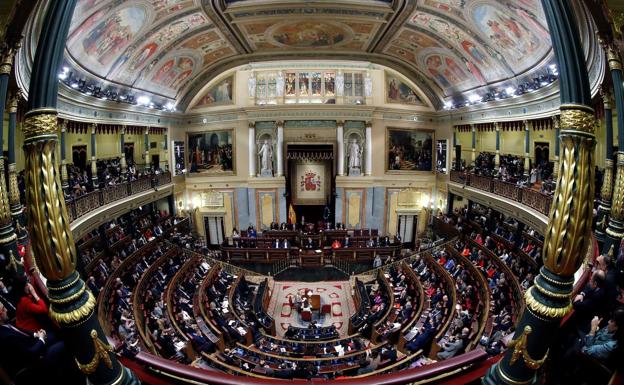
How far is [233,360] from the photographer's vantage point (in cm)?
902

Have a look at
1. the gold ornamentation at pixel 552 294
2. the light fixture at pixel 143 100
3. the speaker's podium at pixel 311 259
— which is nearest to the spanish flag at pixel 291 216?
the speaker's podium at pixel 311 259

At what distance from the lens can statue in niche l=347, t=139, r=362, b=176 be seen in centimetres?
2169

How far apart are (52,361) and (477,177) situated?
1841 centimetres

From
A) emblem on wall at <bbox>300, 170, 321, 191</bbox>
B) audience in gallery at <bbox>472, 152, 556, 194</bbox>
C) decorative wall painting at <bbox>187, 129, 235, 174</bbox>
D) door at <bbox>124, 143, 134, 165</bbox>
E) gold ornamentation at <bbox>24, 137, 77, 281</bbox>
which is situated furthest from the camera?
door at <bbox>124, 143, 134, 165</bbox>

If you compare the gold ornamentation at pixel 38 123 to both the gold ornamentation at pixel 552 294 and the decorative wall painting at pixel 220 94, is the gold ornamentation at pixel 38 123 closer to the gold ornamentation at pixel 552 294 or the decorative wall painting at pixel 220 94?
the gold ornamentation at pixel 552 294

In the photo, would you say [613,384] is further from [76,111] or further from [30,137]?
[76,111]

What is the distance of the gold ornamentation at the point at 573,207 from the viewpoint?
2.22 meters

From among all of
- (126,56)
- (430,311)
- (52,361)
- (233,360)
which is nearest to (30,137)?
(52,361)

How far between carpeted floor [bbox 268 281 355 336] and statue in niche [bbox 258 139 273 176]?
24.7 feet

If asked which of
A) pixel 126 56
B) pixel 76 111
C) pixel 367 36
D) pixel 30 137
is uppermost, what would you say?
pixel 367 36

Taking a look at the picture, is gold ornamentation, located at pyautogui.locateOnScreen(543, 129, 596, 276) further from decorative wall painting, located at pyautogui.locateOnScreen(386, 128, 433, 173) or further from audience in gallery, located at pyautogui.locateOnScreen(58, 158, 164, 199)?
decorative wall painting, located at pyautogui.locateOnScreen(386, 128, 433, 173)

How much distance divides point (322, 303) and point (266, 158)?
33.8 ft

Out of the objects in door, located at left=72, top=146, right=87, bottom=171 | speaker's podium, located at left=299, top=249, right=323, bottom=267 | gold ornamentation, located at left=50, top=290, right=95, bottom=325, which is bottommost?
speaker's podium, located at left=299, top=249, right=323, bottom=267

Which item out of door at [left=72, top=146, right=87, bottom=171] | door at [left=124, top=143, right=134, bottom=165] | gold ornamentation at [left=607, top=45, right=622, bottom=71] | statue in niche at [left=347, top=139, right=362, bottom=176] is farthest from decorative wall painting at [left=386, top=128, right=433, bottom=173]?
door at [left=72, top=146, right=87, bottom=171]
